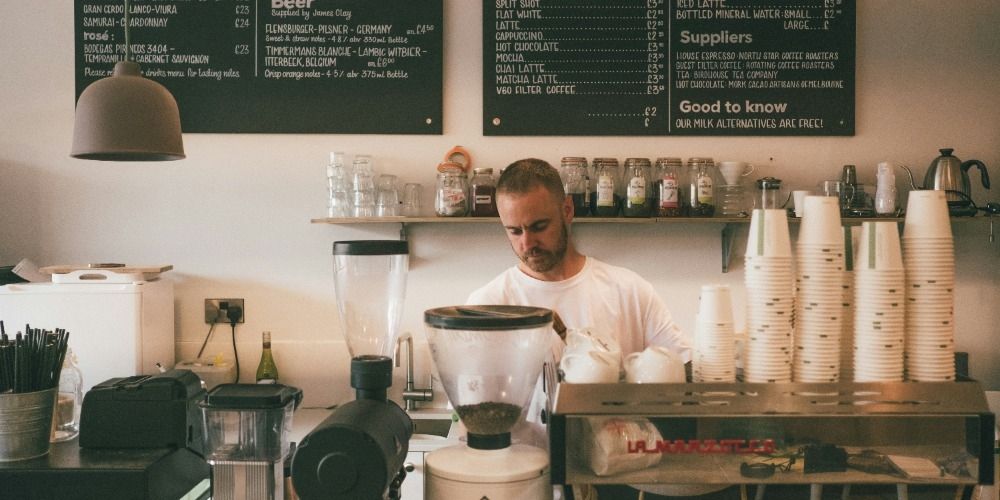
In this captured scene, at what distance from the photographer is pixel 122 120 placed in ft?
5.86

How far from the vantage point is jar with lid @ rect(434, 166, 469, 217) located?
291cm

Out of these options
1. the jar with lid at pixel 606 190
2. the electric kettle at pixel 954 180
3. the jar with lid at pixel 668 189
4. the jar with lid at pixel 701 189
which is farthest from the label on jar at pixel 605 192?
the electric kettle at pixel 954 180

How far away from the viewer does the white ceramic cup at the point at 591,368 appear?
1133mm

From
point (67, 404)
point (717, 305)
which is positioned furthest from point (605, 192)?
point (67, 404)

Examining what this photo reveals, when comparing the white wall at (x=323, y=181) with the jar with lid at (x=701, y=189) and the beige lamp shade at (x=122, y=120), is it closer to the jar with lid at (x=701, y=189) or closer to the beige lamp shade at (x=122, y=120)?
the jar with lid at (x=701, y=189)

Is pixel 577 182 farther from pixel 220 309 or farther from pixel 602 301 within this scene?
pixel 220 309

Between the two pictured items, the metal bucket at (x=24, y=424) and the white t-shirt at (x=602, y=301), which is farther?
the white t-shirt at (x=602, y=301)

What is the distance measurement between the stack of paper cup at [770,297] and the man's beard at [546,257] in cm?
105

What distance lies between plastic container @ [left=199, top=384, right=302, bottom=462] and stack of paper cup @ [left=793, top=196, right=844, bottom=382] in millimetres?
837

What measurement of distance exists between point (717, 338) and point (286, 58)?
2.42 meters

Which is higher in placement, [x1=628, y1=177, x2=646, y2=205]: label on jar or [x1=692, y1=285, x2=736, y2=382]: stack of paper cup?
[x1=628, y1=177, x2=646, y2=205]: label on jar

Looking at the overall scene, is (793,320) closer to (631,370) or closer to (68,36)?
(631,370)

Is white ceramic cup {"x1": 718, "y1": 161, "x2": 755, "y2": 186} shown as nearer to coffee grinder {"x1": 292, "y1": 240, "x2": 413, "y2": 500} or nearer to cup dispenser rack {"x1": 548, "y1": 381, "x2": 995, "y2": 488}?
coffee grinder {"x1": 292, "y1": 240, "x2": 413, "y2": 500}

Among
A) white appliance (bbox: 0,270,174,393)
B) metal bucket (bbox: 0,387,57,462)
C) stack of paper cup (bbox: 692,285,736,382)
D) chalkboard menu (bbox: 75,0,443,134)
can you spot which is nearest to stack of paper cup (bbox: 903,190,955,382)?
stack of paper cup (bbox: 692,285,736,382)
